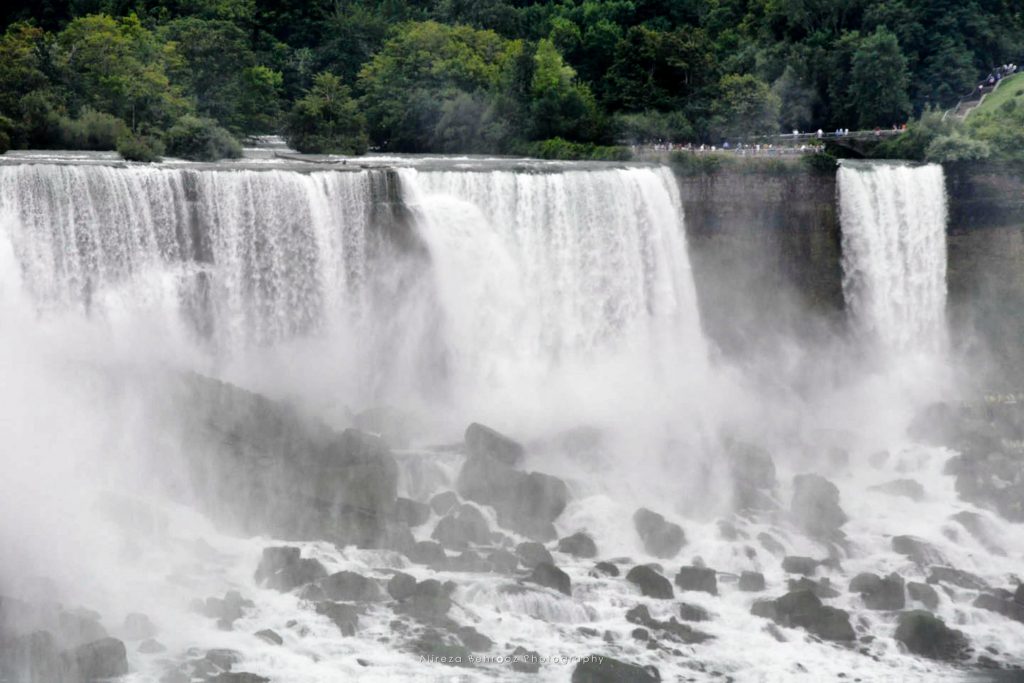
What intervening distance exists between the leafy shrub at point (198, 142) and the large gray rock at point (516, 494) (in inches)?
683

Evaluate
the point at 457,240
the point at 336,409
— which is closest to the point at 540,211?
the point at 457,240

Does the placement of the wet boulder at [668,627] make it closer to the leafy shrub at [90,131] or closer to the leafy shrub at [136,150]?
the leafy shrub at [136,150]

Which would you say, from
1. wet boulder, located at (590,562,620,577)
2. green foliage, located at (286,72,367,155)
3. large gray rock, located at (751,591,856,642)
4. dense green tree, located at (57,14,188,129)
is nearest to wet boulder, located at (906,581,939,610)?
large gray rock, located at (751,591,856,642)

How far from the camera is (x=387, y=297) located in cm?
3897

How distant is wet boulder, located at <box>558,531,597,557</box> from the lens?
31438mm

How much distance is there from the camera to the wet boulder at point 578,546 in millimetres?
31438

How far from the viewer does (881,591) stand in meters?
29.9

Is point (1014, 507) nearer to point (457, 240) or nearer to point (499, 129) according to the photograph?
point (457, 240)

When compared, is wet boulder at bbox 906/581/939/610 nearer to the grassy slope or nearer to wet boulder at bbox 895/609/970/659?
wet boulder at bbox 895/609/970/659

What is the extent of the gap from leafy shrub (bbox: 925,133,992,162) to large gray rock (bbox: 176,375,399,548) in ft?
69.1

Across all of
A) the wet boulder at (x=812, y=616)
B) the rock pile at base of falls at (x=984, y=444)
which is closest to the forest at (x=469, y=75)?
the rock pile at base of falls at (x=984, y=444)

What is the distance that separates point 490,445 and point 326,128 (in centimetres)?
2168

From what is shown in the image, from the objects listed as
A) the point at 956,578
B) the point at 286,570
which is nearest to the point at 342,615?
the point at 286,570

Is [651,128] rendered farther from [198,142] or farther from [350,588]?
[350,588]
